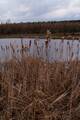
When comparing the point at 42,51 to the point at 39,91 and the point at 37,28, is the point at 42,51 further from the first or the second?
the point at 37,28

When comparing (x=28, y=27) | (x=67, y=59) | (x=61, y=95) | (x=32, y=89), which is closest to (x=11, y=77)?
(x=32, y=89)

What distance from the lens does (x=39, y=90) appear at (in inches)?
158

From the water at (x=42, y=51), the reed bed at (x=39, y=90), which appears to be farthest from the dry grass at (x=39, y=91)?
the water at (x=42, y=51)

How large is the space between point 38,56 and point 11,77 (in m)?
0.68

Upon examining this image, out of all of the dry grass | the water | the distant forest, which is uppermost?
the water

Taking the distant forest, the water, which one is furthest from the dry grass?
the distant forest

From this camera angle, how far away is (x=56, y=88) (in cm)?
430

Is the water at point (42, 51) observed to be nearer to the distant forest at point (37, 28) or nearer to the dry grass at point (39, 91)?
the dry grass at point (39, 91)

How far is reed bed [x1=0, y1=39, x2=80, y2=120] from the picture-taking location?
375 centimetres

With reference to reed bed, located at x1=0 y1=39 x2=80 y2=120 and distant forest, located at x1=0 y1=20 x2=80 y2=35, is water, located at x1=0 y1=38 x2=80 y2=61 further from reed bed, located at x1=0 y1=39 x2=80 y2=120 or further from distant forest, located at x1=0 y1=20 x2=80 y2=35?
distant forest, located at x1=0 y1=20 x2=80 y2=35

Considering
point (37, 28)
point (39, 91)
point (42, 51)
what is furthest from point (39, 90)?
point (37, 28)

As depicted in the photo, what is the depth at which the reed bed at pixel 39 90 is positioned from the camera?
3.75 meters

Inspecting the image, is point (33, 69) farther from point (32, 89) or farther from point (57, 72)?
point (32, 89)

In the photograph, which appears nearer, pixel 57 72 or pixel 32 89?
pixel 32 89
